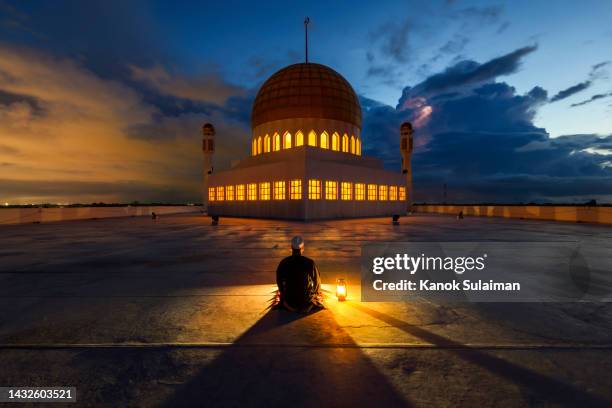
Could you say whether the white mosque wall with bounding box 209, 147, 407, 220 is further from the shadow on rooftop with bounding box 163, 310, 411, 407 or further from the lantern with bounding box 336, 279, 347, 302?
the shadow on rooftop with bounding box 163, 310, 411, 407

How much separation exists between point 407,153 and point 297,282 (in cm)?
5397

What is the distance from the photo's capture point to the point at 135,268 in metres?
8.70

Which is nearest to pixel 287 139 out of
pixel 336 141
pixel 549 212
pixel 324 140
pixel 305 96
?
pixel 324 140

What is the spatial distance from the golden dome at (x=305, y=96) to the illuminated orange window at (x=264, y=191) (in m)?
10.3

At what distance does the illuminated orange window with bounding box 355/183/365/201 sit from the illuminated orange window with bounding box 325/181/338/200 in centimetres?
389

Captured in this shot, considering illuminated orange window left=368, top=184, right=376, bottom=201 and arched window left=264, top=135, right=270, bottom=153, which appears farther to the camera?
arched window left=264, top=135, right=270, bottom=153

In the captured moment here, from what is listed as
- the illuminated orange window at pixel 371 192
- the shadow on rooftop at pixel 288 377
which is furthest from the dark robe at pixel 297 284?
the illuminated orange window at pixel 371 192

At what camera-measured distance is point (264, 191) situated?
35.8 m

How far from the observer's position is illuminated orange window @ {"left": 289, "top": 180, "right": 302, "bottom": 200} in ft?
102

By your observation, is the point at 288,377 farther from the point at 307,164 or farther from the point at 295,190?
the point at 295,190

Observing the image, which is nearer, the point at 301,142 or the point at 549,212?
the point at 549,212

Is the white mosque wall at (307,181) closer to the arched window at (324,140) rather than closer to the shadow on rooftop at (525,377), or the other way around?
the arched window at (324,140)

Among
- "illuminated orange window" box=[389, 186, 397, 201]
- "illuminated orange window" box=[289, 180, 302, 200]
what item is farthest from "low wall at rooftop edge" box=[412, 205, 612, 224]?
"illuminated orange window" box=[289, 180, 302, 200]

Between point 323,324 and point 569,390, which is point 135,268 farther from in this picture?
point 569,390
